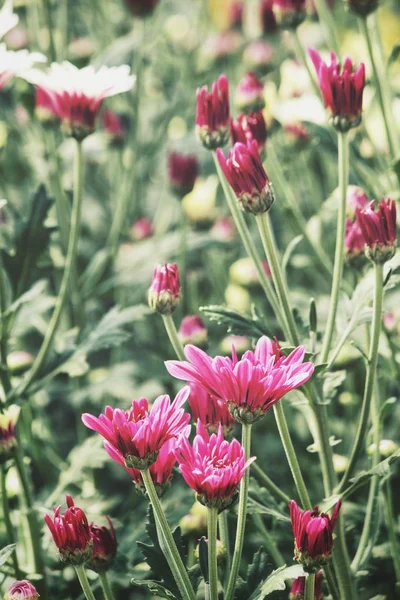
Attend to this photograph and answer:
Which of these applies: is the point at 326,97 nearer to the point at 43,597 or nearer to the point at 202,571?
the point at 202,571

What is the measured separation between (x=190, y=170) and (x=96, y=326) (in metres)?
0.44

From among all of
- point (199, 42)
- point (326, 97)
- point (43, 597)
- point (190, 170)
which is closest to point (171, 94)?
point (199, 42)

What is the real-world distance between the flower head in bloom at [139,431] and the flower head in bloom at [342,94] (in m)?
0.36

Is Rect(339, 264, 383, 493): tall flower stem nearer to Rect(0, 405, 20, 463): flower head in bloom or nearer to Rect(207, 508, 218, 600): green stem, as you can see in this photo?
Rect(207, 508, 218, 600): green stem

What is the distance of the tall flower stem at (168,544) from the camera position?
662 mm

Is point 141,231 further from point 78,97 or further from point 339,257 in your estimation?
point 339,257

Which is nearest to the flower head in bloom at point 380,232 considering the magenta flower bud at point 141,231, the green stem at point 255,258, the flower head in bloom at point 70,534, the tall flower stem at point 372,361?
the tall flower stem at point 372,361

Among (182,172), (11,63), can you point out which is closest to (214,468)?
(11,63)

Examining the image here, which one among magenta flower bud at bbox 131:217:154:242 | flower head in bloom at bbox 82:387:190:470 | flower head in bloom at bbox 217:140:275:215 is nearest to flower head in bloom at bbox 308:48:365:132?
flower head in bloom at bbox 217:140:275:215

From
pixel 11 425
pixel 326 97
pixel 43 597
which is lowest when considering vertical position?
pixel 43 597

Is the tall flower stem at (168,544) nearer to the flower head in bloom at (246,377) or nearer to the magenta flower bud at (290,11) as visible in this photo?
the flower head in bloom at (246,377)

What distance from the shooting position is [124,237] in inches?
70.0

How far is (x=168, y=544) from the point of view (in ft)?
2.22

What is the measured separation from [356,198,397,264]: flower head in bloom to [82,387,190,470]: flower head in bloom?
9.0 inches
